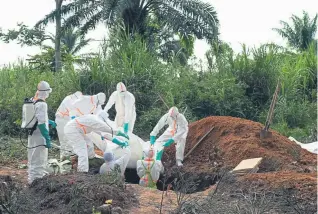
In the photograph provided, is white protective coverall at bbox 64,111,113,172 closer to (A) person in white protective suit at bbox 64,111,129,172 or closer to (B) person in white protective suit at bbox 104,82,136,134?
(A) person in white protective suit at bbox 64,111,129,172

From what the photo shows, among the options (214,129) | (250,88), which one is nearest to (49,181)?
(214,129)

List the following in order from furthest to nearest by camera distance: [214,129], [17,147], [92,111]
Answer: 1. [17,147]
2. [214,129]
3. [92,111]

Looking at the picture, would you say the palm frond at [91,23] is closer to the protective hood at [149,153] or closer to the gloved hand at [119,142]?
the protective hood at [149,153]

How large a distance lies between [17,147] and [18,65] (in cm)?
836

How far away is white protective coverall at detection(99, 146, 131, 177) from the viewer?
930cm

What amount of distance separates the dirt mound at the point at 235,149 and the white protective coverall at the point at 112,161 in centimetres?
121

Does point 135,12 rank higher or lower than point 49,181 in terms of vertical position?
higher

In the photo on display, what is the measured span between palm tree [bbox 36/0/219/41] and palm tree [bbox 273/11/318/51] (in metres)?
16.1

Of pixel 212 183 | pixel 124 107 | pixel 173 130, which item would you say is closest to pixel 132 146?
pixel 173 130

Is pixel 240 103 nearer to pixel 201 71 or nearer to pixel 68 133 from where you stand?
pixel 201 71

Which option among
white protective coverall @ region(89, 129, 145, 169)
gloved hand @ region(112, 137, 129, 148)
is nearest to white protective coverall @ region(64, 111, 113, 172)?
gloved hand @ region(112, 137, 129, 148)

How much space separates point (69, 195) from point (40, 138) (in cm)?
218

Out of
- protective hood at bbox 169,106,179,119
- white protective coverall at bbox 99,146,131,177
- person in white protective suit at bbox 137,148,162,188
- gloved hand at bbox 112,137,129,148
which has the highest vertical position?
protective hood at bbox 169,106,179,119

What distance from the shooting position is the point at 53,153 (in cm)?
1270
